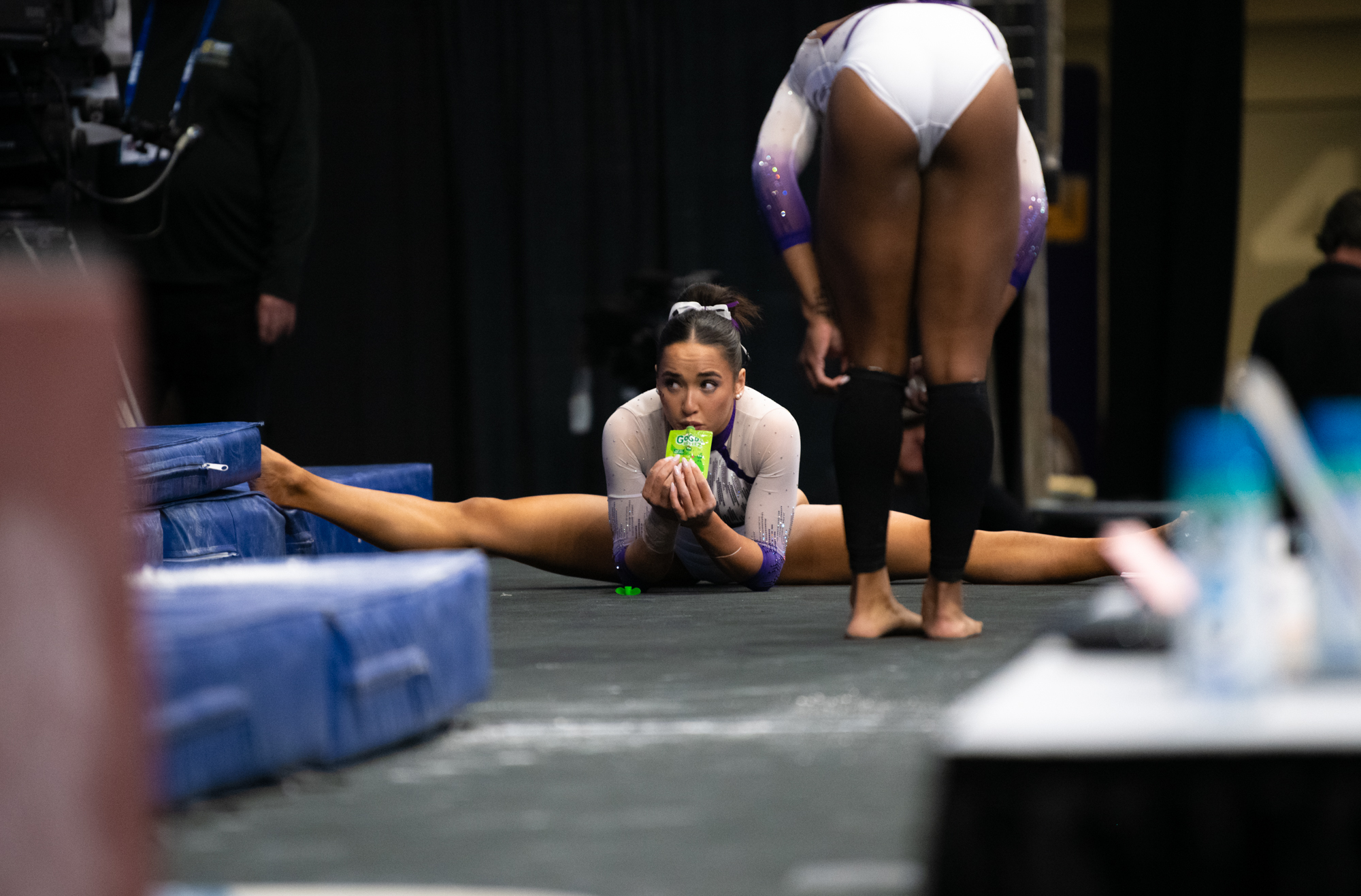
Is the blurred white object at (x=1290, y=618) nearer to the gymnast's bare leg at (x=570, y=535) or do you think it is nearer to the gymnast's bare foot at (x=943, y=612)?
the gymnast's bare foot at (x=943, y=612)

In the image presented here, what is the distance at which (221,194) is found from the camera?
3320mm

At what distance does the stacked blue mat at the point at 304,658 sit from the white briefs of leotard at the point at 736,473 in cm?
112

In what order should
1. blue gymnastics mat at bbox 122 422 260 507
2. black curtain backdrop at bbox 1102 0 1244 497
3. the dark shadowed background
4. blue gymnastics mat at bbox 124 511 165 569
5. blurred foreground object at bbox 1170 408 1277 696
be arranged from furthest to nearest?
black curtain backdrop at bbox 1102 0 1244 497
the dark shadowed background
blue gymnastics mat at bbox 122 422 260 507
blue gymnastics mat at bbox 124 511 165 569
blurred foreground object at bbox 1170 408 1277 696

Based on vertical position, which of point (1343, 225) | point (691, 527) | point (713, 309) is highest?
point (1343, 225)

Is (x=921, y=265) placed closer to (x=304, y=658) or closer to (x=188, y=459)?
(x=304, y=658)

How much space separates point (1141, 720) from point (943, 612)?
3.34 feet

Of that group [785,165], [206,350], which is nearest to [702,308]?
[785,165]

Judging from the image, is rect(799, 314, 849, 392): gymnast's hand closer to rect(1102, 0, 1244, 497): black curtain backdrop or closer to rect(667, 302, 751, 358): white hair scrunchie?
rect(667, 302, 751, 358): white hair scrunchie

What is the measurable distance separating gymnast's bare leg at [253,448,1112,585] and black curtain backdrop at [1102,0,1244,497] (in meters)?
3.10

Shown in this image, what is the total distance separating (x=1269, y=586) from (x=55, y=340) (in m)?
0.77

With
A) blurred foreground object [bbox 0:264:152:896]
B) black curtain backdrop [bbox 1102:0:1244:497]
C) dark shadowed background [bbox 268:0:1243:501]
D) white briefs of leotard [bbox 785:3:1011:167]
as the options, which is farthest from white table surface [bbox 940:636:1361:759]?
black curtain backdrop [bbox 1102:0:1244:497]

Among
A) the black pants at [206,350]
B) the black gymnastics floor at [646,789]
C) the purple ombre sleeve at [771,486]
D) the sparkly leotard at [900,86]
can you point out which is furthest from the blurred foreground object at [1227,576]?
the black pants at [206,350]

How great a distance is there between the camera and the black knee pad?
1867 millimetres

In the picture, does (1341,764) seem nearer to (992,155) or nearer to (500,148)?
(992,155)
